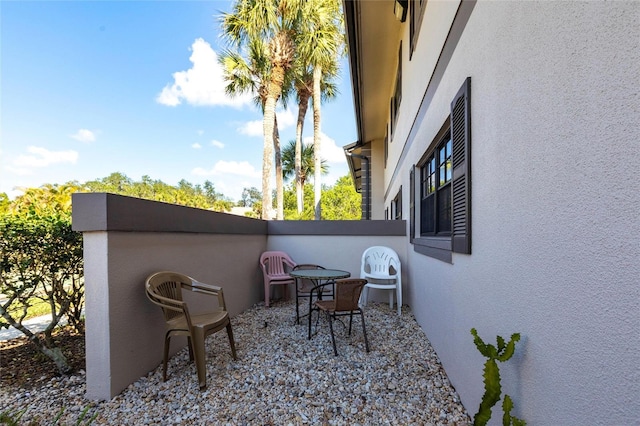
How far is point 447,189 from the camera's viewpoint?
3314 mm

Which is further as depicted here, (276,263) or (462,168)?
(276,263)

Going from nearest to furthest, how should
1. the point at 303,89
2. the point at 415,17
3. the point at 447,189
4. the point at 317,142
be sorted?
1. the point at 447,189
2. the point at 415,17
3. the point at 317,142
4. the point at 303,89

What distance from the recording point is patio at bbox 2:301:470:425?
2.26 meters

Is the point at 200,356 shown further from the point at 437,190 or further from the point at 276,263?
the point at 276,263

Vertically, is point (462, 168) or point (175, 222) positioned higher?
point (462, 168)

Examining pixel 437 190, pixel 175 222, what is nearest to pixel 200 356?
pixel 175 222

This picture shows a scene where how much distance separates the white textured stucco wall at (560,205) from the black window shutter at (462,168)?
0.11 metres

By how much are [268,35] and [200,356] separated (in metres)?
10.8

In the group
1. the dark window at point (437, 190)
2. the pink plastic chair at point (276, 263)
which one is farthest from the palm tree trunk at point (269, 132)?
the dark window at point (437, 190)

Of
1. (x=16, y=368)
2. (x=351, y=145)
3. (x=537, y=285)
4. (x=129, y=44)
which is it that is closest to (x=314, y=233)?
(x=16, y=368)

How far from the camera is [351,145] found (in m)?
12.6

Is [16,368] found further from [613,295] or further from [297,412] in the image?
[613,295]

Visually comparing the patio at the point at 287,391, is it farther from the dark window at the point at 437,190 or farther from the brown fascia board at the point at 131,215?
the dark window at the point at 437,190

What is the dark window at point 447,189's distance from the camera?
224cm
